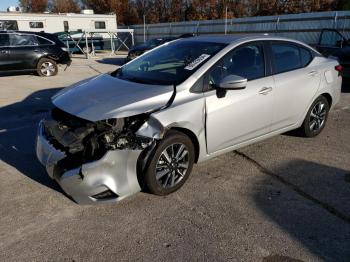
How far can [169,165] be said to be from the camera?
359cm

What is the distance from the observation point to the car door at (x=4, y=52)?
11.4 meters

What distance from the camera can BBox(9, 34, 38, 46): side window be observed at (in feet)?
38.6

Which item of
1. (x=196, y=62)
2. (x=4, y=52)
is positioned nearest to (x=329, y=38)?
(x=196, y=62)

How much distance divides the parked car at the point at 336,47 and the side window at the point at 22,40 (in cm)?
958

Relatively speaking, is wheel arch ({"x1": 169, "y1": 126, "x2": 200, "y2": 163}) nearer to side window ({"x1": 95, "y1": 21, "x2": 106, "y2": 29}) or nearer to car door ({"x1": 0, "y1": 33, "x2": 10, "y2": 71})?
car door ({"x1": 0, "y1": 33, "x2": 10, "y2": 71})

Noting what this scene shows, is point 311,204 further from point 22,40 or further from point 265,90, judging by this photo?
point 22,40

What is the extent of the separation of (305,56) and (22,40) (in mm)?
10147

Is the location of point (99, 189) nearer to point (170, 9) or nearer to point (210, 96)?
point (210, 96)

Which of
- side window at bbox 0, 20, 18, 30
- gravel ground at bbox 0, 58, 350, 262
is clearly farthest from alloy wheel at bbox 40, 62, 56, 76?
side window at bbox 0, 20, 18, 30

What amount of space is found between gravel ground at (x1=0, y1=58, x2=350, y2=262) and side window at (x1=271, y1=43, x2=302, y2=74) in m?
1.16

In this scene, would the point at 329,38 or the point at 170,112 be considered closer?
the point at 170,112

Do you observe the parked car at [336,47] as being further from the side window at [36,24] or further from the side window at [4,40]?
the side window at [36,24]

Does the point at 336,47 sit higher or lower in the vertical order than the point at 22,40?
lower

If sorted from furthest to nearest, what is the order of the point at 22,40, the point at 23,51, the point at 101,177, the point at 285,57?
the point at 22,40, the point at 23,51, the point at 285,57, the point at 101,177
